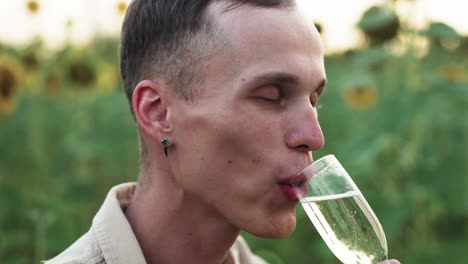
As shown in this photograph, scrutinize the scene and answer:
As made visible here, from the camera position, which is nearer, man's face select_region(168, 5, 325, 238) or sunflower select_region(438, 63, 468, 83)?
man's face select_region(168, 5, 325, 238)

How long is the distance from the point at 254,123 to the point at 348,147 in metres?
1.93

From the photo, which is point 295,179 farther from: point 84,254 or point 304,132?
point 84,254

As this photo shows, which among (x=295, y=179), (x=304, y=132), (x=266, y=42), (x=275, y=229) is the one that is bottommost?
(x=275, y=229)

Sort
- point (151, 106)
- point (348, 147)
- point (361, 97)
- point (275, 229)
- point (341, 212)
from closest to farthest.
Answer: point (341, 212) → point (275, 229) → point (151, 106) → point (348, 147) → point (361, 97)

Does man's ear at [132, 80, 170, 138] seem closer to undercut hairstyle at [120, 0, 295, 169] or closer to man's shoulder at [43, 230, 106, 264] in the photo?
undercut hairstyle at [120, 0, 295, 169]

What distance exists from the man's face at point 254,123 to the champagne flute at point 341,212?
0.21 feet

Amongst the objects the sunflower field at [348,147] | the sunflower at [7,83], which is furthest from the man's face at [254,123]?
the sunflower at [7,83]

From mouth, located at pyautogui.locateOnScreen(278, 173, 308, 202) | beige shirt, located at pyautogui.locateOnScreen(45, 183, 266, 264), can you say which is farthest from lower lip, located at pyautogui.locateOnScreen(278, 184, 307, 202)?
beige shirt, located at pyautogui.locateOnScreen(45, 183, 266, 264)

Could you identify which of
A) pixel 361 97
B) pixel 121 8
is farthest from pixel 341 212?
pixel 361 97

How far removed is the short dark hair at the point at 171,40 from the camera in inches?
79.5

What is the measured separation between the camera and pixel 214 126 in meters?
1.95

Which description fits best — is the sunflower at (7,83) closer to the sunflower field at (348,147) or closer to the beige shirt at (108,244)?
the sunflower field at (348,147)

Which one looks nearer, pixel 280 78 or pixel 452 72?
pixel 280 78

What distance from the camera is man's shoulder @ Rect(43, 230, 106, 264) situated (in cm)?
204
